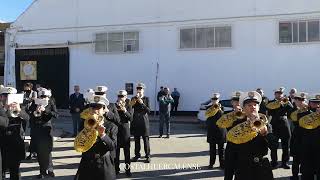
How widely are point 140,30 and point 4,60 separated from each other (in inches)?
406

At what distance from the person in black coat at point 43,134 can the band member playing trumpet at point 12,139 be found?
157 centimetres

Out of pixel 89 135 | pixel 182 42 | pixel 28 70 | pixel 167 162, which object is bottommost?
pixel 167 162

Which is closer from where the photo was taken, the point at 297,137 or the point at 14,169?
the point at 14,169

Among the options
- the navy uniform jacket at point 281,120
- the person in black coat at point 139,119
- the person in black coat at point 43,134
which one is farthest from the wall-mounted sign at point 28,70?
the navy uniform jacket at point 281,120

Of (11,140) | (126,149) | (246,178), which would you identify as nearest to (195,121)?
(126,149)

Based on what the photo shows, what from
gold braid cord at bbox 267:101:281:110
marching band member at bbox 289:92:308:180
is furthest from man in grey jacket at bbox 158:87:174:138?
marching band member at bbox 289:92:308:180

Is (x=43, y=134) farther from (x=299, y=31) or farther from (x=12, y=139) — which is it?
(x=299, y=31)

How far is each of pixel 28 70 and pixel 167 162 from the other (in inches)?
794

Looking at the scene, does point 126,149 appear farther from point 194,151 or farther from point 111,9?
point 111,9

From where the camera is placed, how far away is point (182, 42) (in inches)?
1075

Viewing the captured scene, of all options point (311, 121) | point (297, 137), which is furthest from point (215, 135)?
point (311, 121)

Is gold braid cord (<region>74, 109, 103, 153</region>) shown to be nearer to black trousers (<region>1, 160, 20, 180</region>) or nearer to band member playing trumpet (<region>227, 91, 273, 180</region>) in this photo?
band member playing trumpet (<region>227, 91, 273, 180</region>)

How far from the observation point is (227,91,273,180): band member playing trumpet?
6.05m

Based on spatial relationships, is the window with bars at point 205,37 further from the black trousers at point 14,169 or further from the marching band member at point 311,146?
the black trousers at point 14,169
